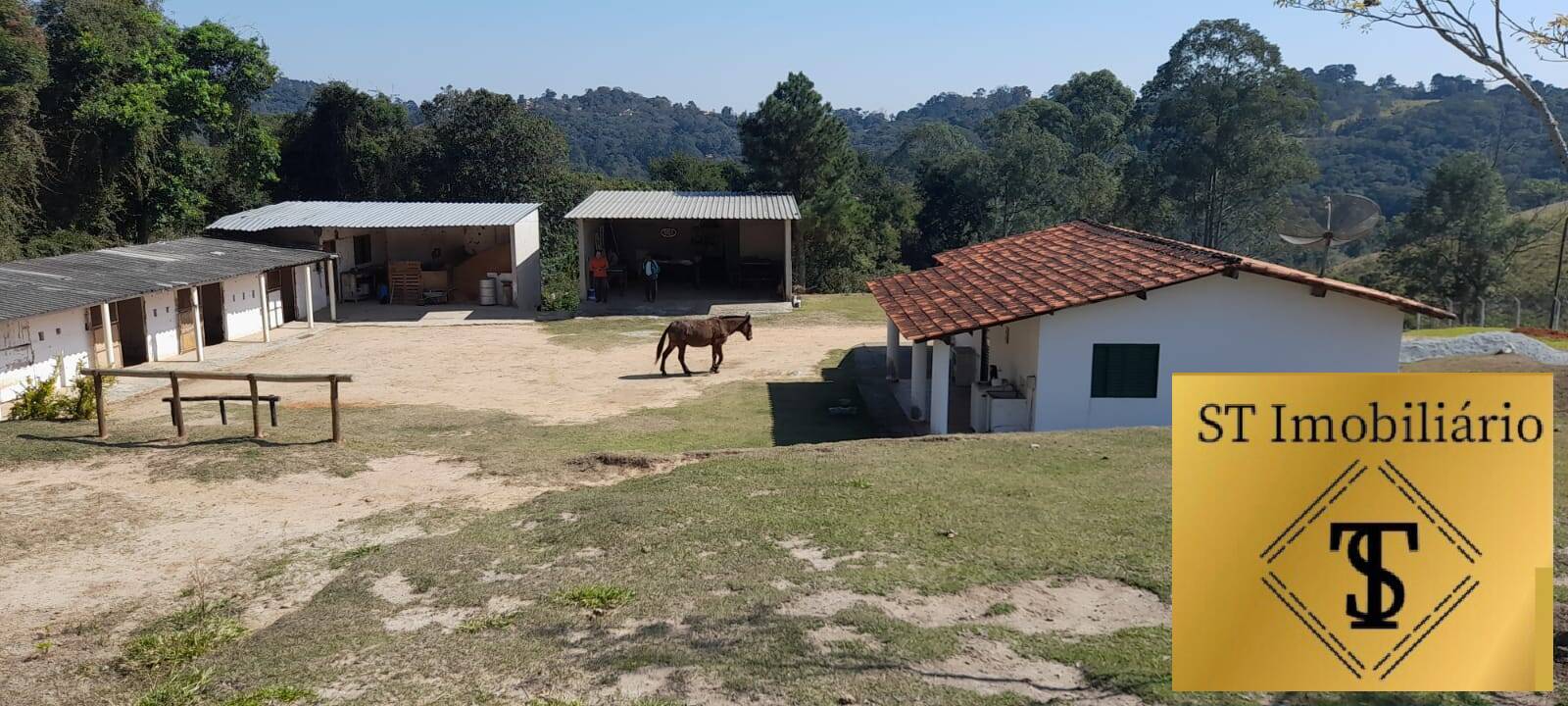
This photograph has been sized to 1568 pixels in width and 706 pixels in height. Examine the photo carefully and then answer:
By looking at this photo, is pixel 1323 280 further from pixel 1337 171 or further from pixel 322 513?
pixel 1337 171

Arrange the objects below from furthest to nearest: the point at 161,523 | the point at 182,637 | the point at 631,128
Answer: the point at 631,128 → the point at 161,523 → the point at 182,637

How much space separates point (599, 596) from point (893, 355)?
13138mm

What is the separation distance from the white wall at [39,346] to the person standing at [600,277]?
1378 cm

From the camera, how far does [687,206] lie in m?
31.5

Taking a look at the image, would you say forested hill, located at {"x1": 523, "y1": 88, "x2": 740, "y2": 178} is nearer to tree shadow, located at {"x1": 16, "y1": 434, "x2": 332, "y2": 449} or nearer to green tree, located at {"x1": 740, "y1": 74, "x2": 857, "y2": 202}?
green tree, located at {"x1": 740, "y1": 74, "x2": 857, "y2": 202}

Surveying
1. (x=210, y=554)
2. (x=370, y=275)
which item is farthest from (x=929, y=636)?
(x=370, y=275)

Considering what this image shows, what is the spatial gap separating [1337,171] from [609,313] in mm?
67775

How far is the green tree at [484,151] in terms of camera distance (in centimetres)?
4344

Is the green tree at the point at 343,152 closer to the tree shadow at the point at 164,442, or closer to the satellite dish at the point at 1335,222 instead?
the tree shadow at the point at 164,442

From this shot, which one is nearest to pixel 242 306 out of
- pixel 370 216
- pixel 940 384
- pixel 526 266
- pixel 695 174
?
pixel 370 216

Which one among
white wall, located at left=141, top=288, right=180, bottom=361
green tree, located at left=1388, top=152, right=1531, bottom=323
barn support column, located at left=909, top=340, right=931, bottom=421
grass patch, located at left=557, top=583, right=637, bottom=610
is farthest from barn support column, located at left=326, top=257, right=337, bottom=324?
green tree, located at left=1388, top=152, right=1531, bottom=323

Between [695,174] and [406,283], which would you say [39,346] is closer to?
[406,283]

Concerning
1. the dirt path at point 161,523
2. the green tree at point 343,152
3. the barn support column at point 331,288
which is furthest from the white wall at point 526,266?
the dirt path at point 161,523

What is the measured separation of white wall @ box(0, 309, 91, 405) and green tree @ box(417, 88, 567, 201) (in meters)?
26.0
